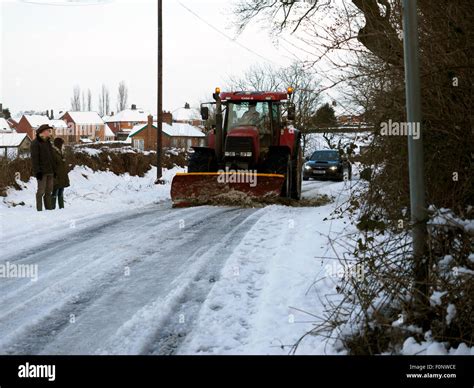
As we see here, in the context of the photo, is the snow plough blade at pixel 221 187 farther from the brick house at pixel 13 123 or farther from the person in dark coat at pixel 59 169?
the brick house at pixel 13 123

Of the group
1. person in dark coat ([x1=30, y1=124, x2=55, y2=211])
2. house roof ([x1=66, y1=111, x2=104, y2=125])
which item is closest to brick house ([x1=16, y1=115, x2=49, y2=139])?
house roof ([x1=66, y1=111, x2=104, y2=125])

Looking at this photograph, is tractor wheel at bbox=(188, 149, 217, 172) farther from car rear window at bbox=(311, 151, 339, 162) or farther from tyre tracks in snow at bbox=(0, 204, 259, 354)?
car rear window at bbox=(311, 151, 339, 162)

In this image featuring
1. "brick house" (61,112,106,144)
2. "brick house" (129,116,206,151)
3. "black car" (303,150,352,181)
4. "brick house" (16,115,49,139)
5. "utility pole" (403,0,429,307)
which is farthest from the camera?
A: "brick house" (61,112,106,144)

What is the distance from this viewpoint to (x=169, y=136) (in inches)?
3078

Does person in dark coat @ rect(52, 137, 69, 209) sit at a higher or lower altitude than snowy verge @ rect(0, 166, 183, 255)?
higher

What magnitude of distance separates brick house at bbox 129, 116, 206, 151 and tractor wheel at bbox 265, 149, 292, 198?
216 ft

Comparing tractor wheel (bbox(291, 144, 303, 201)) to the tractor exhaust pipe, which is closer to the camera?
the tractor exhaust pipe

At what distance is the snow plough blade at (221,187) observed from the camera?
11.5 metres

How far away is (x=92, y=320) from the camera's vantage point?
4285 millimetres

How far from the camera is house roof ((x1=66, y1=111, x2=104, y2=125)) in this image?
100 metres

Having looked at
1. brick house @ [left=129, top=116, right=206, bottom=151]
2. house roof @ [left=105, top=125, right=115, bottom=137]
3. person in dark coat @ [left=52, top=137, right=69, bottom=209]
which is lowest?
person in dark coat @ [left=52, top=137, right=69, bottom=209]
